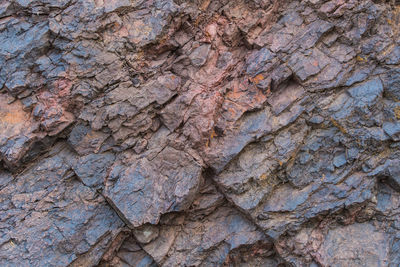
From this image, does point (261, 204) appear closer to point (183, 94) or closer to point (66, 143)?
point (183, 94)

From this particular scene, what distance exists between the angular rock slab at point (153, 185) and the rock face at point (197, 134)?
0.02 metres

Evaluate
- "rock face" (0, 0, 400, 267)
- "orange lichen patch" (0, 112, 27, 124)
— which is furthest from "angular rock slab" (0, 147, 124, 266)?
"orange lichen patch" (0, 112, 27, 124)

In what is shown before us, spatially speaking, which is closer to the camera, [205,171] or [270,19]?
[205,171]

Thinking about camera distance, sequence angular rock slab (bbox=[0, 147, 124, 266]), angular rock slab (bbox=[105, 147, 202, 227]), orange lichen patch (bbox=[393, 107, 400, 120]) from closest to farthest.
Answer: angular rock slab (bbox=[0, 147, 124, 266]) → angular rock slab (bbox=[105, 147, 202, 227]) → orange lichen patch (bbox=[393, 107, 400, 120])

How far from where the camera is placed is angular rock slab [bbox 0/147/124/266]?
423 cm

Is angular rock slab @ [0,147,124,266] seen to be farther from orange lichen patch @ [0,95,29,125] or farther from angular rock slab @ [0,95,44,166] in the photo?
orange lichen patch @ [0,95,29,125]

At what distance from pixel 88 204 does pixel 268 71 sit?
10.3 ft

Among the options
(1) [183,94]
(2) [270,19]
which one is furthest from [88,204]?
(2) [270,19]

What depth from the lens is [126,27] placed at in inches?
183

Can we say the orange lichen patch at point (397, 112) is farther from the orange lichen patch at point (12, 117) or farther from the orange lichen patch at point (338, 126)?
the orange lichen patch at point (12, 117)

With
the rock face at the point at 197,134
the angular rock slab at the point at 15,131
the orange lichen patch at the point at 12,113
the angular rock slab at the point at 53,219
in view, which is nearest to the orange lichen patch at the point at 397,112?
the rock face at the point at 197,134

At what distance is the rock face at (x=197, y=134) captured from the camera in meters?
4.43

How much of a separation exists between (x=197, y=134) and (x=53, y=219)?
87.1 inches

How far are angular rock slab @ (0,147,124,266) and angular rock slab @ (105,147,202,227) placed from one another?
0.96ft
